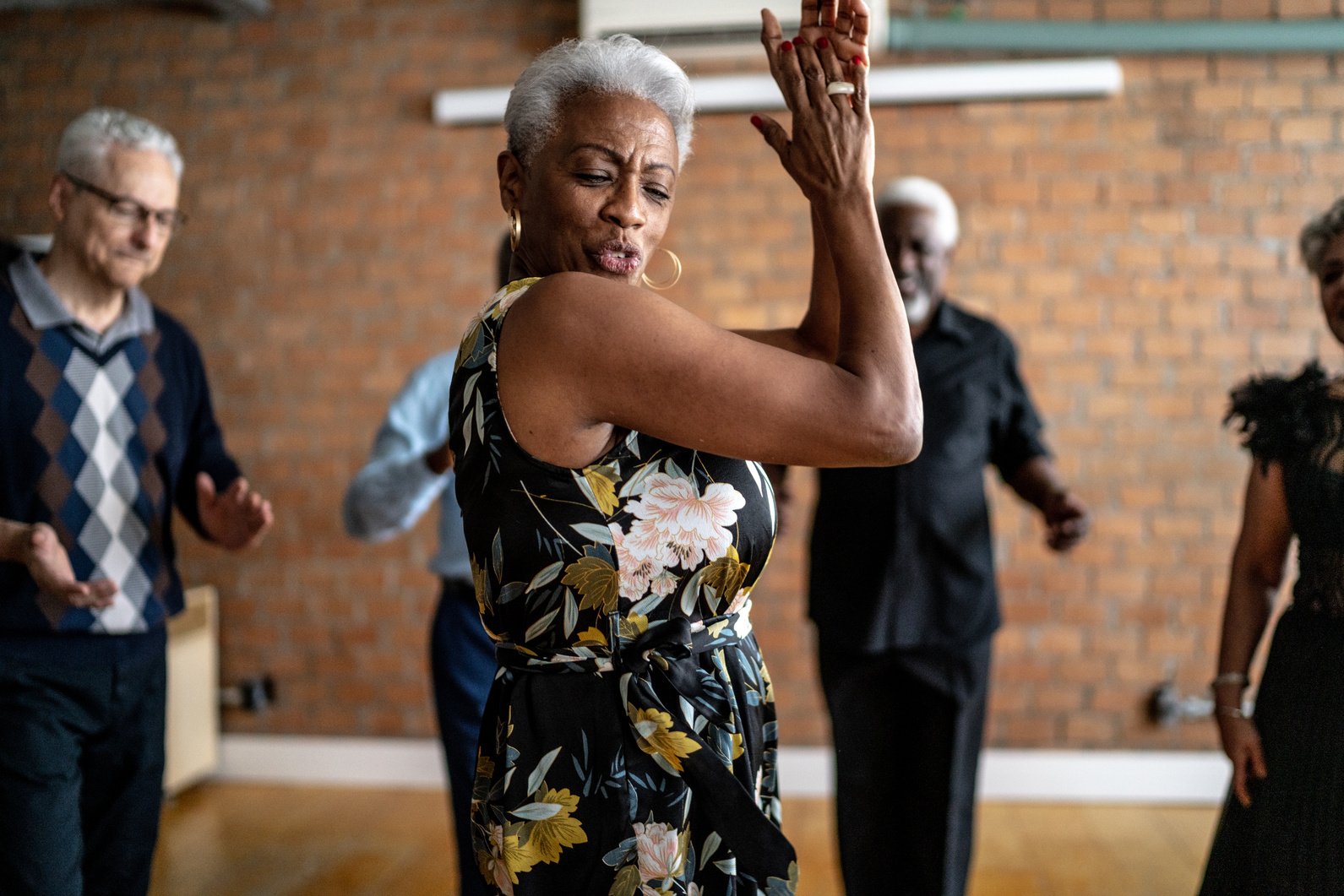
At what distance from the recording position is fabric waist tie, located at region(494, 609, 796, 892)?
118 centimetres

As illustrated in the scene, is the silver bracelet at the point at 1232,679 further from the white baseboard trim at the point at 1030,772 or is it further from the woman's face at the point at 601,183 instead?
the white baseboard trim at the point at 1030,772

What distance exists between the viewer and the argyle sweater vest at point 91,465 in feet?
6.66

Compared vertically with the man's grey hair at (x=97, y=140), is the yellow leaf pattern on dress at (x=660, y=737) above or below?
below

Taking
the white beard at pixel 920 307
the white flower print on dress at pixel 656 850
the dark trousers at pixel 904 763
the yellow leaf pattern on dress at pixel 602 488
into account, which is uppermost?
the white beard at pixel 920 307

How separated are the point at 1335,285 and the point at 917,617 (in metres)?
1.13

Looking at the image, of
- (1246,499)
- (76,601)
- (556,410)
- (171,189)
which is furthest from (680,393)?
(171,189)

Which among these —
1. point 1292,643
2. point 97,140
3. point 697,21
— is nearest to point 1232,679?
point 1292,643

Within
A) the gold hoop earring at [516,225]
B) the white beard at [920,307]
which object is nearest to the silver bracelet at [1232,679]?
the white beard at [920,307]

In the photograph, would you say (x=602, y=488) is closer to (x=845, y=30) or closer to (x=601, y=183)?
(x=601, y=183)

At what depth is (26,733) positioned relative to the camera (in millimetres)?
1918

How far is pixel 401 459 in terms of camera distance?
101 inches

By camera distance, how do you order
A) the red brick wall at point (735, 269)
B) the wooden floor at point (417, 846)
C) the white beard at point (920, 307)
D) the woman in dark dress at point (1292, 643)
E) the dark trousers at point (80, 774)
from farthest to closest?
the red brick wall at point (735, 269) < the wooden floor at point (417, 846) < the white beard at point (920, 307) < the dark trousers at point (80, 774) < the woman in dark dress at point (1292, 643)

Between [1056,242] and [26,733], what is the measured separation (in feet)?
11.8

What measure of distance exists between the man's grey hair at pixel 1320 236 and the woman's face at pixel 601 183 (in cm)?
140
